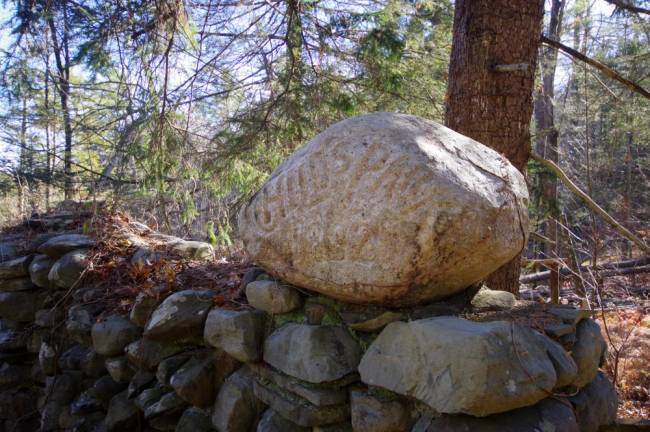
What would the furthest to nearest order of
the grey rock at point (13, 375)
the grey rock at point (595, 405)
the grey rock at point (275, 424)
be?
1. the grey rock at point (13, 375)
2. the grey rock at point (275, 424)
3. the grey rock at point (595, 405)

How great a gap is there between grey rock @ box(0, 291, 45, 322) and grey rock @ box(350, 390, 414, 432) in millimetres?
3144

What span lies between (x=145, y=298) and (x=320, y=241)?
1.45 metres

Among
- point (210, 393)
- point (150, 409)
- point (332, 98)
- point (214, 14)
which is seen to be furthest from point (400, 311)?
point (214, 14)

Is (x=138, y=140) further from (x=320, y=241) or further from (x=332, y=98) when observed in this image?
(x=320, y=241)

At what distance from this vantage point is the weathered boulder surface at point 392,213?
2.00 metres

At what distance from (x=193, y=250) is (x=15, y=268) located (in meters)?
1.58

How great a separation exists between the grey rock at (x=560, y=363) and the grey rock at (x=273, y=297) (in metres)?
1.14

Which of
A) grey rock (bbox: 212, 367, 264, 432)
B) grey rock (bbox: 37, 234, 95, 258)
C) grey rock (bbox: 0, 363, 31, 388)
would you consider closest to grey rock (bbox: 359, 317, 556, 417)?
grey rock (bbox: 212, 367, 264, 432)

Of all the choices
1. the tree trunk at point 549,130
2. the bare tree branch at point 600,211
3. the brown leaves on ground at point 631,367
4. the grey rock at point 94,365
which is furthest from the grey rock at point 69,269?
the brown leaves on ground at point 631,367

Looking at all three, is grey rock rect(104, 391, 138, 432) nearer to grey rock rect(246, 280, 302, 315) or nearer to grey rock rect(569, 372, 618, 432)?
grey rock rect(246, 280, 302, 315)

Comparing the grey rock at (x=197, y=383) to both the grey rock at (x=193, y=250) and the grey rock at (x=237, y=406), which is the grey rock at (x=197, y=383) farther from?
the grey rock at (x=193, y=250)

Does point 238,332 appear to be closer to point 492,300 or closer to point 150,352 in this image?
point 150,352

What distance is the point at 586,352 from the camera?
2.20m

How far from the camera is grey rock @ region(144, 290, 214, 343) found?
108 inches
